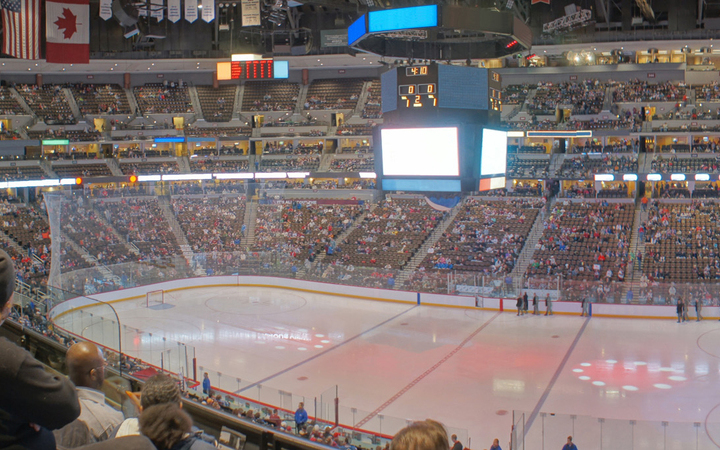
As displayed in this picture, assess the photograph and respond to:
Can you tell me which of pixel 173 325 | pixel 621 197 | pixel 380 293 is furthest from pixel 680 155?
pixel 173 325

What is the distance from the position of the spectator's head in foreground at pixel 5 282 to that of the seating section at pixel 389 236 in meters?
29.6

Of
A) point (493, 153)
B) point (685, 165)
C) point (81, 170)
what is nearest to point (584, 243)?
point (685, 165)

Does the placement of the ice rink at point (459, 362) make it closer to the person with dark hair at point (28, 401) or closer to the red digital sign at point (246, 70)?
the person with dark hair at point (28, 401)

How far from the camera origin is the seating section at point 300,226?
1410 inches

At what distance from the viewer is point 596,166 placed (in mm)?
38469

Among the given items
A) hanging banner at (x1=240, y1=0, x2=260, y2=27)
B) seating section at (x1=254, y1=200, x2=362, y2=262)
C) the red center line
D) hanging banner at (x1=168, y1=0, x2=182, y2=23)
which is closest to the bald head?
the red center line

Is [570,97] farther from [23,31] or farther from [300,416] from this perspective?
[300,416]

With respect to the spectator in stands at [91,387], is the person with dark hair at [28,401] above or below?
above

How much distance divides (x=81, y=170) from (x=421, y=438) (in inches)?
1917

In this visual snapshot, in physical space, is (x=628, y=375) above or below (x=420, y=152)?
below

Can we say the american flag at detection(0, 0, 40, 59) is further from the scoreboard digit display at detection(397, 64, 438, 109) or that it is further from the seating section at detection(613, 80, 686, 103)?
the seating section at detection(613, 80, 686, 103)

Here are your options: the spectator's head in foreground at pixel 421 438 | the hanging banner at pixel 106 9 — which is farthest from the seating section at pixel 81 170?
the spectator's head in foreground at pixel 421 438

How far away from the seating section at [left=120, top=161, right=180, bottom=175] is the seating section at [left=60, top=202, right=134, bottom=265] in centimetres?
1802

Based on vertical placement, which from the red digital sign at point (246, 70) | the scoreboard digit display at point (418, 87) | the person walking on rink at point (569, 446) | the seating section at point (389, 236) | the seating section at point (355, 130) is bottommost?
the person walking on rink at point (569, 446)
